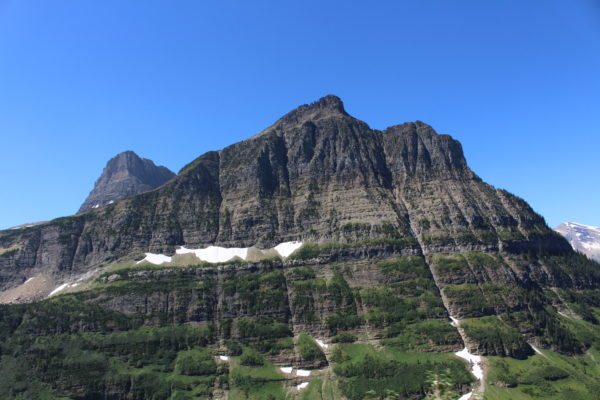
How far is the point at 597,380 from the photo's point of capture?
195250mm

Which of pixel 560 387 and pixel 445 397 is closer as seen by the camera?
pixel 445 397

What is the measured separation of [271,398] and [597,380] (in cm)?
14026

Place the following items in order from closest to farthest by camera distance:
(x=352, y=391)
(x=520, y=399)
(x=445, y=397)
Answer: (x=445, y=397) < (x=520, y=399) < (x=352, y=391)

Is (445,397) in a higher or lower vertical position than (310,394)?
higher

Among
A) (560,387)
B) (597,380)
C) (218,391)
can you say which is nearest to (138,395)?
(218,391)

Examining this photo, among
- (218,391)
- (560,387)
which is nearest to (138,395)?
(218,391)

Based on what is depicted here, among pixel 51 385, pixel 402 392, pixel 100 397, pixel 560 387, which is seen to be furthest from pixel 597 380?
pixel 51 385

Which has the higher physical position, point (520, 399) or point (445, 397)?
point (445, 397)

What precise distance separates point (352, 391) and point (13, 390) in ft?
473

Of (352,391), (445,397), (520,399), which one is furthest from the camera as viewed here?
(352,391)

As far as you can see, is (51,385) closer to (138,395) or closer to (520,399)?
(138,395)

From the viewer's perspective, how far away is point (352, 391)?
192000mm

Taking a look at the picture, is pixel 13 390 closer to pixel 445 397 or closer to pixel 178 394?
pixel 178 394

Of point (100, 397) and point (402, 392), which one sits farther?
point (100, 397)
